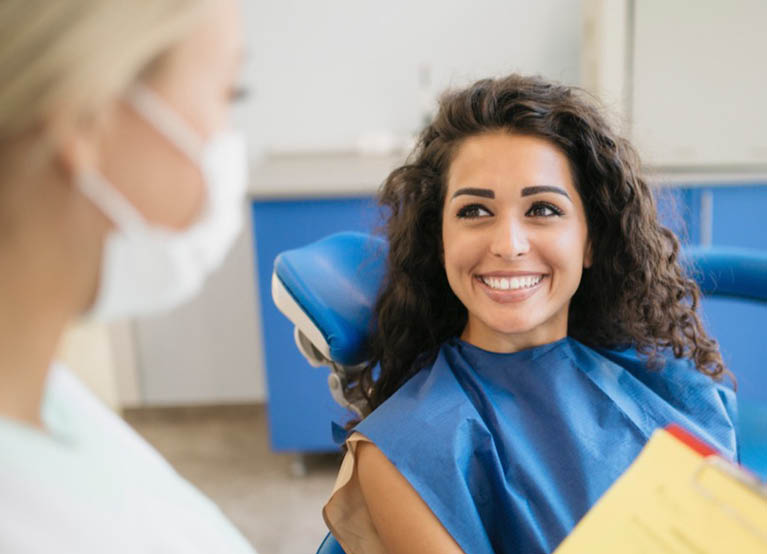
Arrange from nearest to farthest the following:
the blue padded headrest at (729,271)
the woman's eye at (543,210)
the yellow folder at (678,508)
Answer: the yellow folder at (678,508) < the woman's eye at (543,210) < the blue padded headrest at (729,271)

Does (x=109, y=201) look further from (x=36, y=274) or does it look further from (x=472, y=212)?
(x=472, y=212)

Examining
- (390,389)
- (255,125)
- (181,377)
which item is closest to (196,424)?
(181,377)

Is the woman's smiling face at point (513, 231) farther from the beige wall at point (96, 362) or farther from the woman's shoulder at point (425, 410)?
the beige wall at point (96, 362)

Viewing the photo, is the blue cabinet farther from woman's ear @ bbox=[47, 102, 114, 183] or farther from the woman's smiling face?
woman's ear @ bbox=[47, 102, 114, 183]

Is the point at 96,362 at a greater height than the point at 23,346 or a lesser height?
lesser

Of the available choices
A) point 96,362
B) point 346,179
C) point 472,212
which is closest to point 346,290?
point 472,212

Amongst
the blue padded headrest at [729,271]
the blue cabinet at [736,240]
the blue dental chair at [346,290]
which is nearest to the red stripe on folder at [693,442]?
the blue dental chair at [346,290]

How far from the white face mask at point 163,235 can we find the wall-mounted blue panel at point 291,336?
4.36 ft

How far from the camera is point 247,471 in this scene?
7.59 ft

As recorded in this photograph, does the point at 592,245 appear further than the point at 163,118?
Yes

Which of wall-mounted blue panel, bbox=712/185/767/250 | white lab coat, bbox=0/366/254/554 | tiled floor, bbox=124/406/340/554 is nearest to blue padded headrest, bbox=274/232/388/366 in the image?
white lab coat, bbox=0/366/254/554

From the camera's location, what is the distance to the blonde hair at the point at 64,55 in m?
0.41

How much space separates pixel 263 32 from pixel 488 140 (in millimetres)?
1632

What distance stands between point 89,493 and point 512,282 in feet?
2.20
